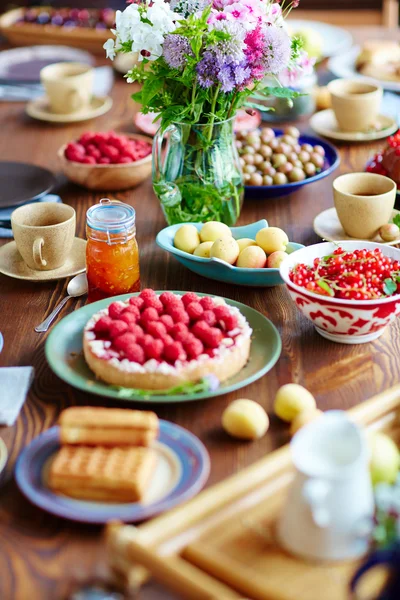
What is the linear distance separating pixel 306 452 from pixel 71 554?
12.3 inches

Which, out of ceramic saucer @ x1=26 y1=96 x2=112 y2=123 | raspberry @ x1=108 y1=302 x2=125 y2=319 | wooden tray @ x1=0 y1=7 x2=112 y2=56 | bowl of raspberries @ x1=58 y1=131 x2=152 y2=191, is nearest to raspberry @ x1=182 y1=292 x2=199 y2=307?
raspberry @ x1=108 y1=302 x2=125 y2=319

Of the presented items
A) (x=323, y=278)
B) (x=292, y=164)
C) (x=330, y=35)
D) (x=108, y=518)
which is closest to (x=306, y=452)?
(x=108, y=518)

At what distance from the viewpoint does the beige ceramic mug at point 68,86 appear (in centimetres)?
238

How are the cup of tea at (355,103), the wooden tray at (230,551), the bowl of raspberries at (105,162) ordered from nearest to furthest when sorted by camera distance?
the wooden tray at (230,551) < the bowl of raspberries at (105,162) < the cup of tea at (355,103)

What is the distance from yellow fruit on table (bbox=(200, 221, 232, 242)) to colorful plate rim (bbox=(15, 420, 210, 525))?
21.6 inches

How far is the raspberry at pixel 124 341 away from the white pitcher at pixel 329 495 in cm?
40

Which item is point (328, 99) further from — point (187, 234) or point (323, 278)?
point (323, 278)

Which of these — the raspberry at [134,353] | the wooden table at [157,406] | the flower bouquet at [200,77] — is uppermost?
the flower bouquet at [200,77]

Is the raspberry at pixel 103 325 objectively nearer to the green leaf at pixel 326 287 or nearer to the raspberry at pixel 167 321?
the raspberry at pixel 167 321

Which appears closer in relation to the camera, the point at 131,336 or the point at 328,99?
the point at 131,336

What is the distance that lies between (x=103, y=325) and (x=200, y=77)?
55 centimetres

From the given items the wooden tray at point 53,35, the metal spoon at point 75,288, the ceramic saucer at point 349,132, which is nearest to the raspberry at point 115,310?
the metal spoon at point 75,288

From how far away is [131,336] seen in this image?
3.87ft

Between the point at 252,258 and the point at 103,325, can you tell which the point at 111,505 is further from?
the point at 252,258
